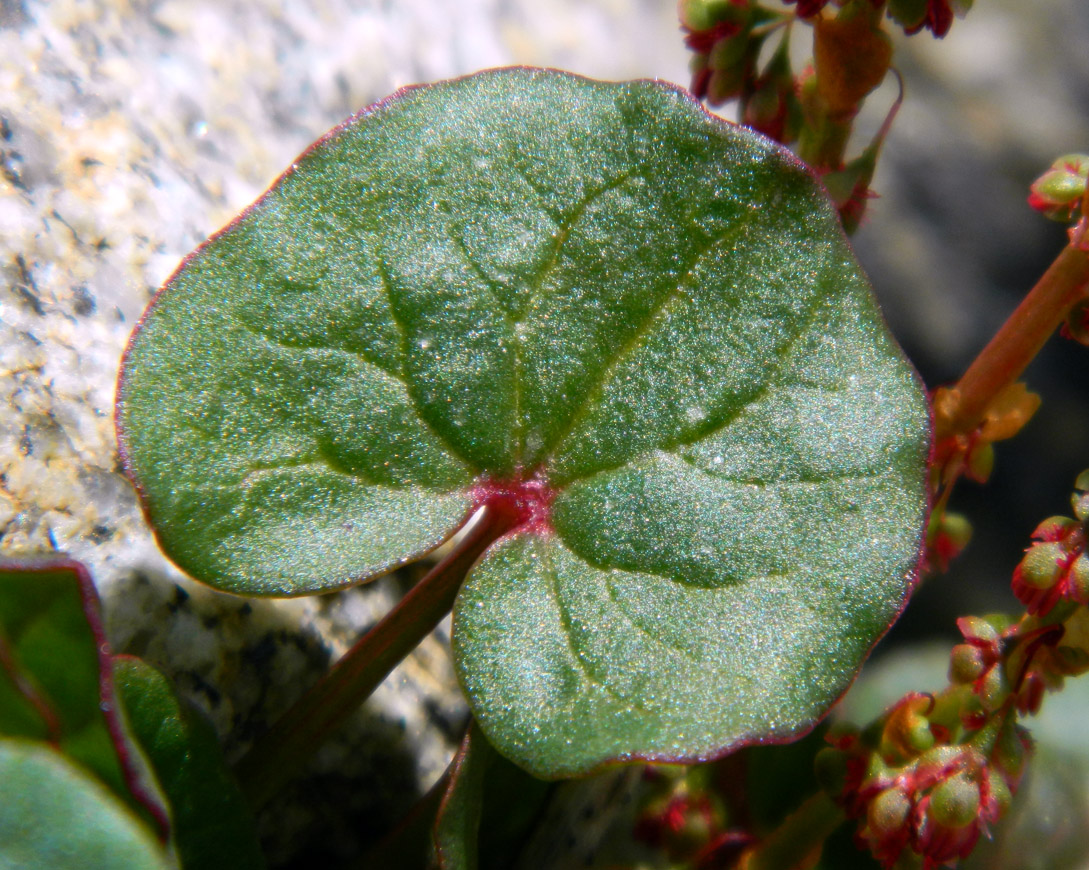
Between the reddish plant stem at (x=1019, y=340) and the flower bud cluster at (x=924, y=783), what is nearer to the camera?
the flower bud cluster at (x=924, y=783)

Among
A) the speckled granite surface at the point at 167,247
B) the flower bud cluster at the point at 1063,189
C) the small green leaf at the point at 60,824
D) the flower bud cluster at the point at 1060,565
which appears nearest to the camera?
the small green leaf at the point at 60,824

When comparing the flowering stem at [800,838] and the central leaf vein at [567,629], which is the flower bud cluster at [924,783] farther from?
the central leaf vein at [567,629]

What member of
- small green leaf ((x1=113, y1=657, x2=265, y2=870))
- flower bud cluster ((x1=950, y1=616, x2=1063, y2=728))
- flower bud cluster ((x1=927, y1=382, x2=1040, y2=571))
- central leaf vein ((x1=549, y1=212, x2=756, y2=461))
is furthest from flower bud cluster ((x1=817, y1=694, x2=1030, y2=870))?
small green leaf ((x1=113, y1=657, x2=265, y2=870))

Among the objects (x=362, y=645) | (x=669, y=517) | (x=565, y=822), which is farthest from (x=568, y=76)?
(x=565, y=822)

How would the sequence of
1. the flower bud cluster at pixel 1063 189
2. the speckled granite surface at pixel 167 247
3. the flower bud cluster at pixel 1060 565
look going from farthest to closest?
the speckled granite surface at pixel 167 247 < the flower bud cluster at pixel 1063 189 < the flower bud cluster at pixel 1060 565

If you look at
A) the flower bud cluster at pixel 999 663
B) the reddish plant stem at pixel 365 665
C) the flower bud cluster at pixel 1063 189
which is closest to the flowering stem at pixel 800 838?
the flower bud cluster at pixel 999 663

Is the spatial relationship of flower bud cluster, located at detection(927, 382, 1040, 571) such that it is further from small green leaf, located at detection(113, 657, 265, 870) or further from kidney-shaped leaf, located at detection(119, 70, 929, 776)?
small green leaf, located at detection(113, 657, 265, 870)

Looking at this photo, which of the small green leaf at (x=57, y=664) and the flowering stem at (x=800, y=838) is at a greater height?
the small green leaf at (x=57, y=664)
